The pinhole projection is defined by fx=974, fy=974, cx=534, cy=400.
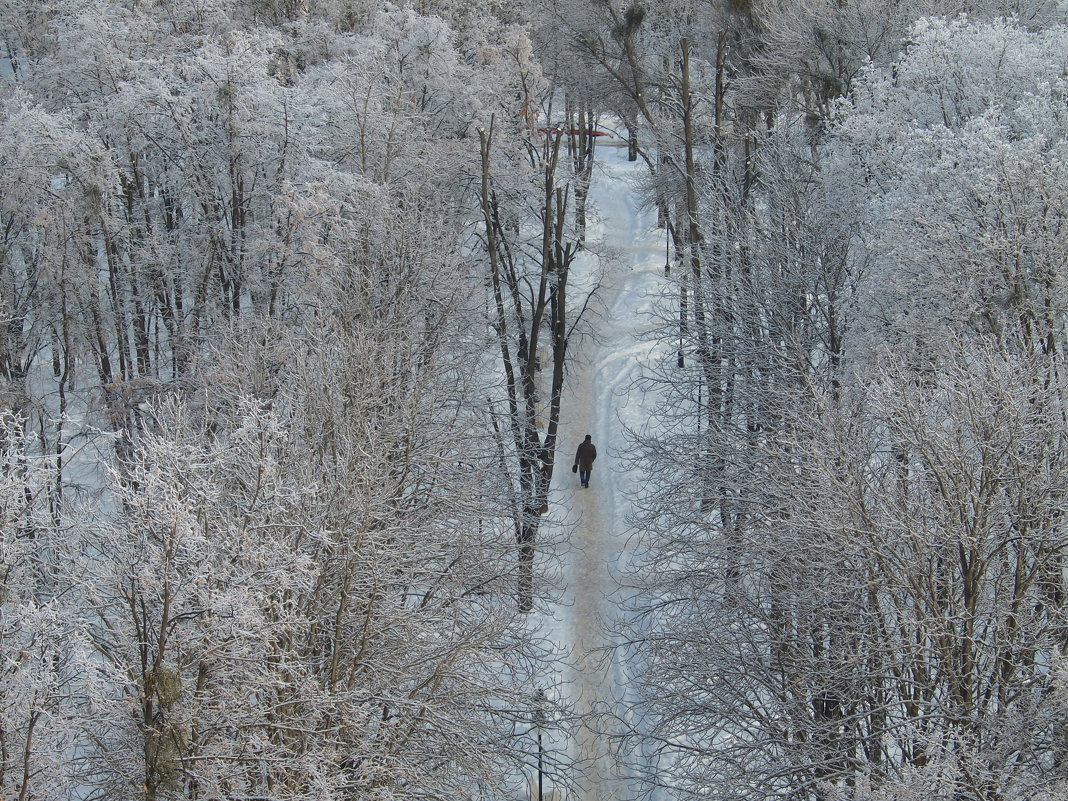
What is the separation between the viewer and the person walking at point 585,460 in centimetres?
2028

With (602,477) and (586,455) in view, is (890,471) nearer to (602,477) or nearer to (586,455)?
(586,455)

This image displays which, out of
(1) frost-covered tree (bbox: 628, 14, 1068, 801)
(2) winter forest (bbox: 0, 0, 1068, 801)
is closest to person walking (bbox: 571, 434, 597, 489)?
(2) winter forest (bbox: 0, 0, 1068, 801)

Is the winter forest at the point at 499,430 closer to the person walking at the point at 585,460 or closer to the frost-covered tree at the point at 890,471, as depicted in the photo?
the frost-covered tree at the point at 890,471

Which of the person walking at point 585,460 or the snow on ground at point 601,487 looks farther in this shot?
the person walking at point 585,460

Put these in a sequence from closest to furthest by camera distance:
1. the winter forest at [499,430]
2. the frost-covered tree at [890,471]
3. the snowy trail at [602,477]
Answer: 1. the winter forest at [499,430]
2. the frost-covered tree at [890,471]
3. the snowy trail at [602,477]

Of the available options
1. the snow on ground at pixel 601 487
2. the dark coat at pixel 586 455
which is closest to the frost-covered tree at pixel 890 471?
the snow on ground at pixel 601 487

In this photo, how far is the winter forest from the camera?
26.8 feet

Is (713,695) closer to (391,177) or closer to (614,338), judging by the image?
(391,177)

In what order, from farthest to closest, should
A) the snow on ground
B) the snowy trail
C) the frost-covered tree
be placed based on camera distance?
the snowy trail, the snow on ground, the frost-covered tree

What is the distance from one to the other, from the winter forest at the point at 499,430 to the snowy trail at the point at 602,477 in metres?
0.13

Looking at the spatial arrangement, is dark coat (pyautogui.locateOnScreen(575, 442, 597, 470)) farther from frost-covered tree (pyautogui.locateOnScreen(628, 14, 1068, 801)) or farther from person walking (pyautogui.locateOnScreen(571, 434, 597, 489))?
frost-covered tree (pyautogui.locateOnScreen(628, 14, 1068, 801))

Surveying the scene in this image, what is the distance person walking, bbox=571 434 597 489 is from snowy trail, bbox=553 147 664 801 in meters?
0.24

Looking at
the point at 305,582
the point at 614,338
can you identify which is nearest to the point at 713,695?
the point at 305,582

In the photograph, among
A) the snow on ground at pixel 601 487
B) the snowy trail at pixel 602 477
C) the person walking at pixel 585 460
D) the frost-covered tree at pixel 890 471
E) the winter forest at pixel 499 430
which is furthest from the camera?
the person walking at pixel 585 460
